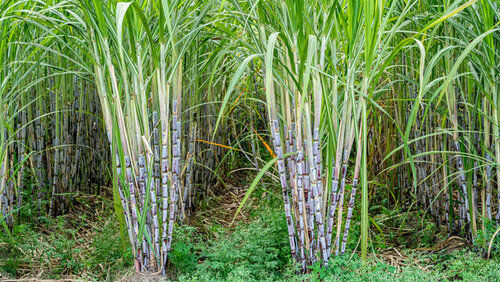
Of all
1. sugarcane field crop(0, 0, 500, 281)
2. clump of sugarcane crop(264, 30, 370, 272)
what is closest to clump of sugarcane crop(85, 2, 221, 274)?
sugarcane field crop(0, 0, 500, 281)

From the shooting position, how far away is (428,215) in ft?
6.72

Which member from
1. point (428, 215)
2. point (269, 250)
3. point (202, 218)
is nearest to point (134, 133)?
point (269, 250)

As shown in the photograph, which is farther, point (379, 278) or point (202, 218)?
point (202, 218)

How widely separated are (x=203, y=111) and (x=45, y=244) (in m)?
0.95

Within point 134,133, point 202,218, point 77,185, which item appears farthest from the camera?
point 77,185

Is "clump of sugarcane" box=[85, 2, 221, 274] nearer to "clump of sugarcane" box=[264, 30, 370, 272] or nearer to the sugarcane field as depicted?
the sugarcane field

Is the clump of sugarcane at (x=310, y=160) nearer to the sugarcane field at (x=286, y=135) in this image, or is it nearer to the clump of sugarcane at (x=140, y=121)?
the sugarcane field at (x=286, y=135)

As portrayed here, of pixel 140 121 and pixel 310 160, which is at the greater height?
pixel 140 121

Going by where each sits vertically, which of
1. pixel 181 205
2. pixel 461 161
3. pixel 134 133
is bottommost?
A: pixel 181 205

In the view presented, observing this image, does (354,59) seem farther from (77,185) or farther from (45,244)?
(77,185)

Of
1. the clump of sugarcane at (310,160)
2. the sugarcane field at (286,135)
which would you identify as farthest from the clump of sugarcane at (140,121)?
the clump of sugarcane at (310,160)

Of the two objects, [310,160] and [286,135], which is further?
[286,135]

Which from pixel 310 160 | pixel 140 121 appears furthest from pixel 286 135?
pixel 140 121

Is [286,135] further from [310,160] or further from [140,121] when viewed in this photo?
[140,121]
